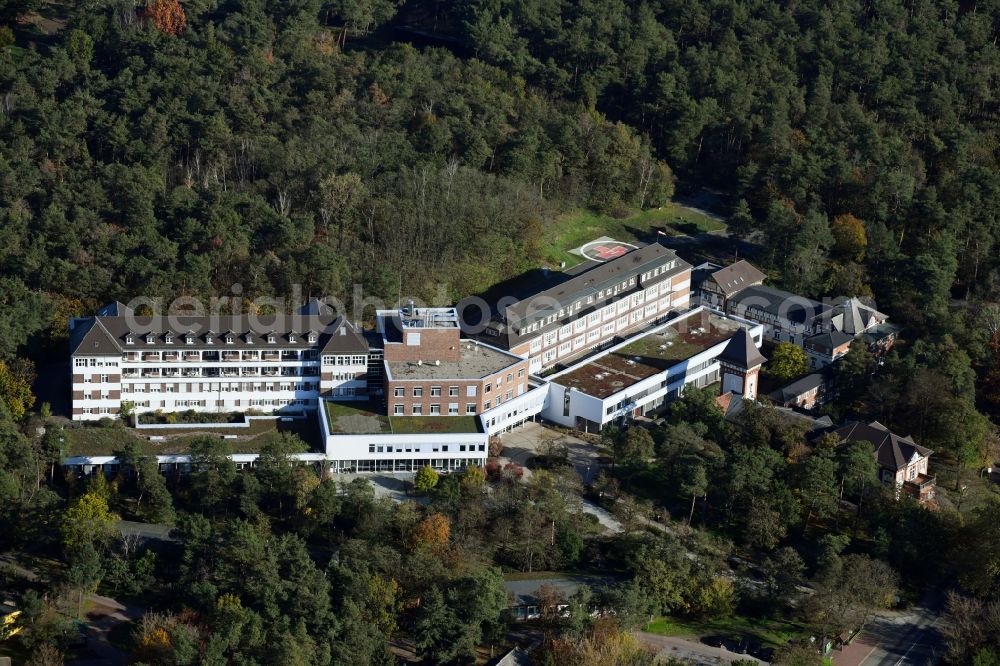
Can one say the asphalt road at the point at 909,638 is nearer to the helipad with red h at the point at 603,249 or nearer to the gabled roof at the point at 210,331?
the gabled roof at the point at 210,331

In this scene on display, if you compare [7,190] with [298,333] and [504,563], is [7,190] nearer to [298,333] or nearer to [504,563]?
[298,333]

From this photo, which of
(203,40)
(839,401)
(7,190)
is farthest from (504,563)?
(203,40)

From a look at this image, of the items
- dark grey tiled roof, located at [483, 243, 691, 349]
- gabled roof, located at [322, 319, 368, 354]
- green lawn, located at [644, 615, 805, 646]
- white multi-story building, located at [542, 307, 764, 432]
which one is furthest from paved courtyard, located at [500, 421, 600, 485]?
green lawn, located at [644, 615, 805, 646]

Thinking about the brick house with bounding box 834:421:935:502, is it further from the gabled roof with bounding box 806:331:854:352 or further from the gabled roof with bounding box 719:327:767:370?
the gabled roof with bounding box 806:331:854:352

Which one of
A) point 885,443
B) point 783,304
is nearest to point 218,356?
point 885,443

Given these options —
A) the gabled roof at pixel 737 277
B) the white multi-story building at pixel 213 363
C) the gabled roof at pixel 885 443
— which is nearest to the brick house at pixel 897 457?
the gabled roof at pixel 885 443

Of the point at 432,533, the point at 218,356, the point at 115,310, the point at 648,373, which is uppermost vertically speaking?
the point at 115,310

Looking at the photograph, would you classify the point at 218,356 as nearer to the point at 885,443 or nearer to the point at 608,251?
the point at 608,251
